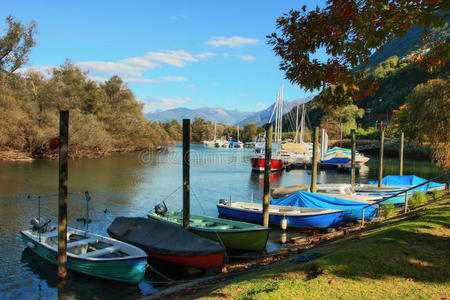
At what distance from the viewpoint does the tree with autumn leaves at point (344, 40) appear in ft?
23.0

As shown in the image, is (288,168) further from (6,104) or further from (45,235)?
(45,235)

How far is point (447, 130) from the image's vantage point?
42.2ft

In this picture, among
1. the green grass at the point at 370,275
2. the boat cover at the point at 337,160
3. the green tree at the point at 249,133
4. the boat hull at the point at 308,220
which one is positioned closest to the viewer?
the green grass at the point at 370,275

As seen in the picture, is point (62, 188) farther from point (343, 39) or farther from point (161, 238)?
point (343, 39)

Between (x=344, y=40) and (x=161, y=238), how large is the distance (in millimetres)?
9763

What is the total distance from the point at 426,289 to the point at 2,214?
23094 mm

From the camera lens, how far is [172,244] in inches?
508

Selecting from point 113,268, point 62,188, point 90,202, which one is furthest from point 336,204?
point 90,202

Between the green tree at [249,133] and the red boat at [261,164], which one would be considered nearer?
the red boat at [261,164]

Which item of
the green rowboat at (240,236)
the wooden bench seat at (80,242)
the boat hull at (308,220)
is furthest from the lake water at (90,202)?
the boat hull at (308,220)

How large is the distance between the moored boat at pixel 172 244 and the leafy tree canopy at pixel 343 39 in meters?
6.96

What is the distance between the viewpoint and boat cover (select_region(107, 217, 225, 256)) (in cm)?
1248

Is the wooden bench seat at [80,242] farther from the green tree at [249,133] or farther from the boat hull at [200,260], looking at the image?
the green tree at [249,133]

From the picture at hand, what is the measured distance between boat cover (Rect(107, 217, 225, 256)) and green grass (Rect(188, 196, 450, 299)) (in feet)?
14.3
